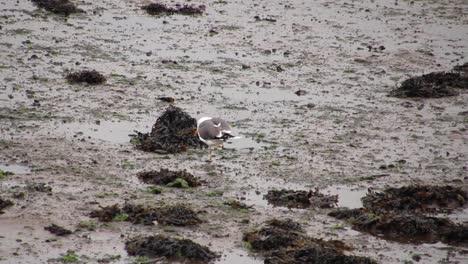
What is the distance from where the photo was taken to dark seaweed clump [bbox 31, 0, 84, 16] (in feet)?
59.3

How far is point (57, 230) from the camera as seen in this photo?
29.0 ft

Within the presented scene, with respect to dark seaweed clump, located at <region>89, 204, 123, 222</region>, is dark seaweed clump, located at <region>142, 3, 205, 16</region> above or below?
above

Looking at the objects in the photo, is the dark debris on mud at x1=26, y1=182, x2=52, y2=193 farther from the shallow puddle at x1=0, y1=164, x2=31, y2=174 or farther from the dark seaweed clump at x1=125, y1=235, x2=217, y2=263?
the dark seaweed clump at x1=125, y1=235, x2=217, y2=263

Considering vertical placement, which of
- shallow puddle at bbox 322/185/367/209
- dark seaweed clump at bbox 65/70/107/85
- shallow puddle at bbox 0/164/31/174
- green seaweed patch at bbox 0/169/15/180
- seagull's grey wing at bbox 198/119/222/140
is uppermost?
seagull's grey wing at bbox 198/119/222/140

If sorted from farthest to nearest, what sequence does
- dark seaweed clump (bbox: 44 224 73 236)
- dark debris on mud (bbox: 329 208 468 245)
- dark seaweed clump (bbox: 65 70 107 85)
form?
1. dark seaweed clump (bbox: 65 70 107 85)
2. dark debris on mud (bbox: 329 208 468 245)
3. dark seaweed clump (bbox: 44 224 73 236)

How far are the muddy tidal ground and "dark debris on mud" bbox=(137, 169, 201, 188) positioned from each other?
10cm

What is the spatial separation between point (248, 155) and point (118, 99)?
2.93 metres

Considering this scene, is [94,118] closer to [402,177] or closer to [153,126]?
[153,126]

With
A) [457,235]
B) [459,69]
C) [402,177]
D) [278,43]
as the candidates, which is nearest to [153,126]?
[402,177]

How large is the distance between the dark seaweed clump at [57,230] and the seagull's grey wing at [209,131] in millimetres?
2917

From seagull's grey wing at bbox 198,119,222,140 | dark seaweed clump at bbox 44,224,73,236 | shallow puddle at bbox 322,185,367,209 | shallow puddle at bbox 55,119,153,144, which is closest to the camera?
dark seaweed clump at bbox 44,224,73,236

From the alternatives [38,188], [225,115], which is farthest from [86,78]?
[38,188]

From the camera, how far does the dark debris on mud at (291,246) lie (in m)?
8.58

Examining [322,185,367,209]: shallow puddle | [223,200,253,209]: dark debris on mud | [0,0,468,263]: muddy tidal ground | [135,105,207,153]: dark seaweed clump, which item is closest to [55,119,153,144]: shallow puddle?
[0,0,468,263]: muddy tidal ground
